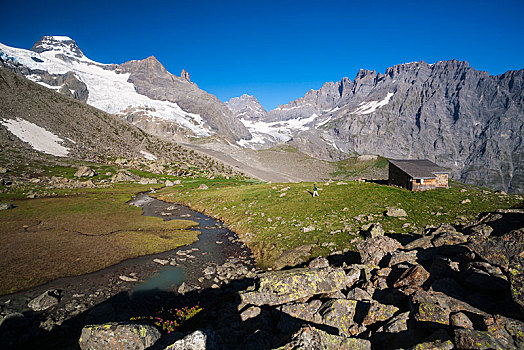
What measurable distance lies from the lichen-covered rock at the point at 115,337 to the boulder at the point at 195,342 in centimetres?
233

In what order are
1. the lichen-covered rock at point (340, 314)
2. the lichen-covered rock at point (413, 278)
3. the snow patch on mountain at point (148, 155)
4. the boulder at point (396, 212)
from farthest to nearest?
the snow patch on mountain at point (148, 155), the boulder at point (396, 212), the lichen-covered rock at point (413, 278), the lichen-covered rock at point (340, 314)

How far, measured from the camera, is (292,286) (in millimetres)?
15180

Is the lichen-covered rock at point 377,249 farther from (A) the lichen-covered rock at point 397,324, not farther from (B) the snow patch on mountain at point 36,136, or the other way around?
(B) the snow patch on mountain at point 36,136

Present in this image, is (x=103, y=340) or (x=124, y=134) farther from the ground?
(x=124, y=134)

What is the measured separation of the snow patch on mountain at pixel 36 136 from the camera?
405 ft

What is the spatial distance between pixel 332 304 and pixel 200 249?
82.7 ft

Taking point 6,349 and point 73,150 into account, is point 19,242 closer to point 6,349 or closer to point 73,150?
point 6,349

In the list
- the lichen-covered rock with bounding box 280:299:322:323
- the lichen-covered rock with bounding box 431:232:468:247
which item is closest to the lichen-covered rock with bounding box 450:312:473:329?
the lichen-covered rock with bounding box 280:299:322:323

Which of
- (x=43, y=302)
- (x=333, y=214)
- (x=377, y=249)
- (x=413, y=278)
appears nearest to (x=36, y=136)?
(x=43, y=302)

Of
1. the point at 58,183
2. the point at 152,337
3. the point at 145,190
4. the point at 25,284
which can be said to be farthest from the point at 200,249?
the point at 58,183

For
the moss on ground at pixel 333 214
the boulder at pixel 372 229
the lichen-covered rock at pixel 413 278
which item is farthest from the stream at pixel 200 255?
the lichen-covered rock at pixel 413 278

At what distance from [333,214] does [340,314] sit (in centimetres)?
2594

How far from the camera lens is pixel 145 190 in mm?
89562

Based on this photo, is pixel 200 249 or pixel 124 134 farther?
pixel 124 134
